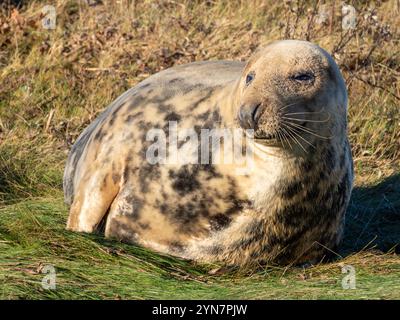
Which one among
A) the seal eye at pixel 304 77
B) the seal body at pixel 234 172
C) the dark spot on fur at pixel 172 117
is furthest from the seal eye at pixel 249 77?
the dark spot on fur at pixel 172 117

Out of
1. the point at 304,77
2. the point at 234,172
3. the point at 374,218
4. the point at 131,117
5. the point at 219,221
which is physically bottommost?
the point at 374,218

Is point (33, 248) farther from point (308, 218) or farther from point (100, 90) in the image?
point (100, 90)

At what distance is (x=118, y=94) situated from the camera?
24.6 ft

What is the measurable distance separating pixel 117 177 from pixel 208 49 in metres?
3.12

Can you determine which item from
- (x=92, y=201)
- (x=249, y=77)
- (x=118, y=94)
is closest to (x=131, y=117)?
(x=92, y=201)

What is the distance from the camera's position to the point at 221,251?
186 inches

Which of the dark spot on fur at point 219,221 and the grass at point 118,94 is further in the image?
the dark spot on fur at point 219,221

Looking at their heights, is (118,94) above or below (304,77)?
below

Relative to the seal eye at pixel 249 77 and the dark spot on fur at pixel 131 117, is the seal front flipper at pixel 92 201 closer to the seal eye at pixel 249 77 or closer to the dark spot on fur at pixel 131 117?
the dark spot on fur at pixel 131 117

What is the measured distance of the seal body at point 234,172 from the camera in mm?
4480

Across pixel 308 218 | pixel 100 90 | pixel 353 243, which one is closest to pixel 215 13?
pixel 100 90

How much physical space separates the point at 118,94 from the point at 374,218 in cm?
227

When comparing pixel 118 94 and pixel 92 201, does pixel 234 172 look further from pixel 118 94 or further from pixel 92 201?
pixel 118 94

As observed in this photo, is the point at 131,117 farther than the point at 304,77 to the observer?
Yes
